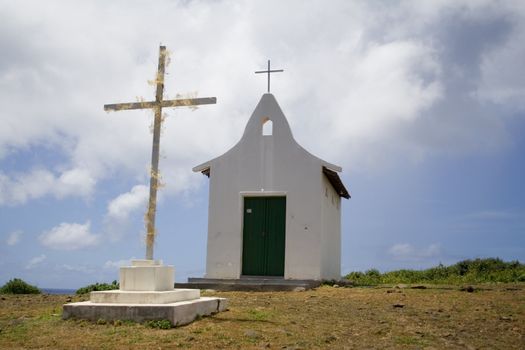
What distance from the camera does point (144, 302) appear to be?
9.62 m

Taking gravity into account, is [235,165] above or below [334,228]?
above

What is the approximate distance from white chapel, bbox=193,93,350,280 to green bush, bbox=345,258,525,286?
5866mm

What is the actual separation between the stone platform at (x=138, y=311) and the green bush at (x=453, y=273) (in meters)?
13.5

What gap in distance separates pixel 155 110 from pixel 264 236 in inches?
293

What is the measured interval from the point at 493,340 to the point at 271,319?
11.9 feet

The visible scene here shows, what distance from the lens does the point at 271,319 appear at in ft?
33.1

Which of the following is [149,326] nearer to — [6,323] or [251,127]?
[6,323]

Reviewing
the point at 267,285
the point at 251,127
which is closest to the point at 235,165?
the point at 251,127

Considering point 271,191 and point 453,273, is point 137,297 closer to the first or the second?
point 271,191

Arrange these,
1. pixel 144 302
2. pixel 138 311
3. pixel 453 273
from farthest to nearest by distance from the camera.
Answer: pixel 453 273
pixel 144 302
pixel 138 311

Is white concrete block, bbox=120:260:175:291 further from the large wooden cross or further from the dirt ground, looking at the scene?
the dirt ground

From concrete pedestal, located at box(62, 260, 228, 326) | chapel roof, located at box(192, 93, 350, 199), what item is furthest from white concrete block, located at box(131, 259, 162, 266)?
chapel roof, located at box(192, 93, 350, 199)

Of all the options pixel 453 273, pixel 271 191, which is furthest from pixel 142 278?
pixel 453 273

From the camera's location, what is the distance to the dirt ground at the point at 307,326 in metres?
8.33
